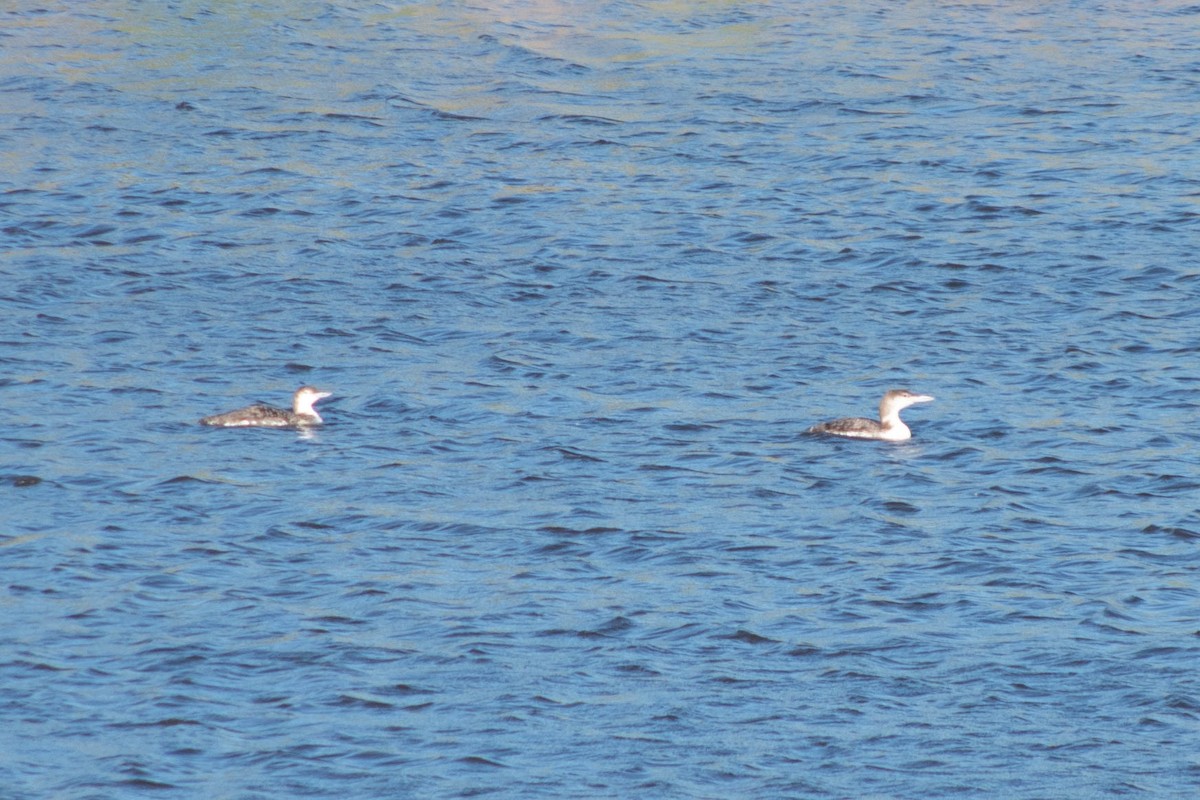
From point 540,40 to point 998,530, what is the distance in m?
25.2

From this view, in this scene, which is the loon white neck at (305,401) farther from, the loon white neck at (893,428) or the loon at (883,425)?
the loon white neck at (893,428)

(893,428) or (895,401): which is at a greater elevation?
(895,401)

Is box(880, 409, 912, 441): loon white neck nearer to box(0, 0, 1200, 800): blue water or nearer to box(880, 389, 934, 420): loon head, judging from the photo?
box(880, 389, 934, 420): loon head

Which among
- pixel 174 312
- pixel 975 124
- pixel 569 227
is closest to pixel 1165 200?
pixel 975 124

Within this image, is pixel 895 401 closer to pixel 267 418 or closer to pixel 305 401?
pixel 305 401

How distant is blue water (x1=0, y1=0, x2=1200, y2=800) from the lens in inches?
581

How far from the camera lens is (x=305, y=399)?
2239 centimetres

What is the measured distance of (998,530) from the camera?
62.8 feet

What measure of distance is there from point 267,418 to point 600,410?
3690 millimetres

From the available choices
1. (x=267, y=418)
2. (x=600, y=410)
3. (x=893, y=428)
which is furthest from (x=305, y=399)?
(x=893, y=428)

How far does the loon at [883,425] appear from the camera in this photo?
2186 centimetres

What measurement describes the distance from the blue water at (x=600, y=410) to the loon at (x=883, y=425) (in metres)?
0.20

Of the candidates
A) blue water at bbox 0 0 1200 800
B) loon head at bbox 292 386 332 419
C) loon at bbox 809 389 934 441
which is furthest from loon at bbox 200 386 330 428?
loon at bbox 809 389 934 441

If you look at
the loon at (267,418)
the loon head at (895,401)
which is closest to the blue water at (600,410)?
the loon at (267,418)
